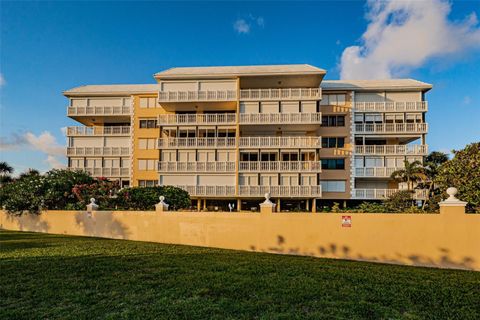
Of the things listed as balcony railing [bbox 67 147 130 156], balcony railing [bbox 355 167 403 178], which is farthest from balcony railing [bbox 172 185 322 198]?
balcony railing [bbox 67 147 130 156]

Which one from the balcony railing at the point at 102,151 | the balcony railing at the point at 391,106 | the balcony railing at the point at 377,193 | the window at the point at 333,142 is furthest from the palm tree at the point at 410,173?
the balcony railing at the point at 102,151

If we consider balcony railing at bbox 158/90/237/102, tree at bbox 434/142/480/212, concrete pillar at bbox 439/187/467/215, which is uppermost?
balcony railing at bbox 158/90/237/102

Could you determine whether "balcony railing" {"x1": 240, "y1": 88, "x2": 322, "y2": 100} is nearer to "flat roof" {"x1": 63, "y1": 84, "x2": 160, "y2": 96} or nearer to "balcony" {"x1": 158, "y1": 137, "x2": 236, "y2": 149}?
"balcony" {"x1": 158, "y1": 137, "x2": 236, "y2": 149}

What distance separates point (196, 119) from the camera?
26.7 meters

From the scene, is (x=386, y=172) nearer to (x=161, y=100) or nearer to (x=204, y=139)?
(x=204, y=139)

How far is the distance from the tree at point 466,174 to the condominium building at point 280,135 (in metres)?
11.0

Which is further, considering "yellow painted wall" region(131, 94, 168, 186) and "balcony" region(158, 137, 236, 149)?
"yellow painted wall" region(131, 94, 168, 186)

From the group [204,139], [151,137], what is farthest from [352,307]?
[151,137]

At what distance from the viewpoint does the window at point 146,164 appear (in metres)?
29.1

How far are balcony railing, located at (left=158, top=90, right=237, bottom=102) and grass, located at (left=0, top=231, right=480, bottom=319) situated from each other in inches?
764

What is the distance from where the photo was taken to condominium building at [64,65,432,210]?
25.5m

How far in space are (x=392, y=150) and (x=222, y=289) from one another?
26211 millimetres

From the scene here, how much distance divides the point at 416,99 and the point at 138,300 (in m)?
31.1

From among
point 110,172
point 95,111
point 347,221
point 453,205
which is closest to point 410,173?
point 453,205
